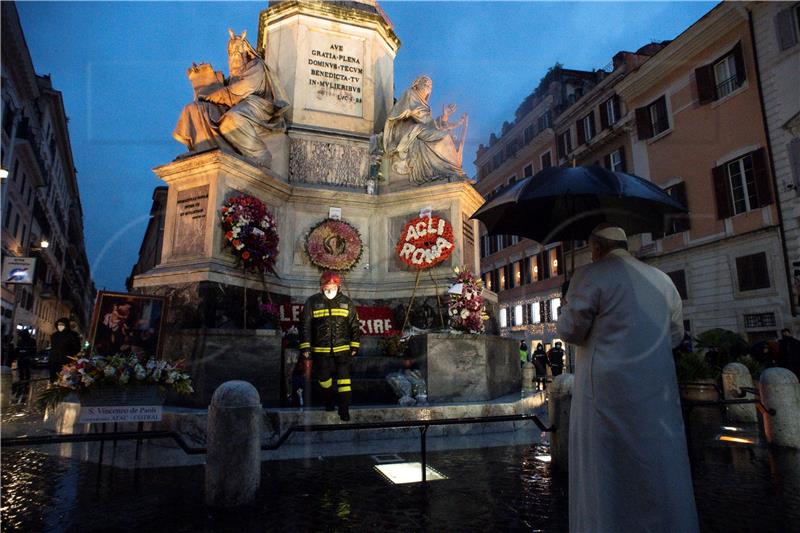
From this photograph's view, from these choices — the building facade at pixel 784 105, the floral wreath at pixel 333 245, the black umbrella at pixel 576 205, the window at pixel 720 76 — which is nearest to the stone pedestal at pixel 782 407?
the black umbrella at pixel 576 205

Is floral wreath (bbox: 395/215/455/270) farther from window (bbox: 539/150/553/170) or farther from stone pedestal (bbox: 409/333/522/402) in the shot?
window (bbox: 539/150/553/170)

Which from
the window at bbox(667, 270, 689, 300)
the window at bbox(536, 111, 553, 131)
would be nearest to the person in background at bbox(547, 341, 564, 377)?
the window at bbox(667, 270, 689, 300)

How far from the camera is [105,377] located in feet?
17.1

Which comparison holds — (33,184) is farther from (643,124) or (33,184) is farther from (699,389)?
(699,389)

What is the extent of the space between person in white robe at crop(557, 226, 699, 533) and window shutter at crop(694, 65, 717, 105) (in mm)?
25075

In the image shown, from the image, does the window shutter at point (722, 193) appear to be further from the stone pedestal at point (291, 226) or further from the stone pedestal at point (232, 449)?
the stone pedestal at point (232, 449)

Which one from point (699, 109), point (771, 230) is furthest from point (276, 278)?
point (699, 109)

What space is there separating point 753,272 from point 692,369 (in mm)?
12266

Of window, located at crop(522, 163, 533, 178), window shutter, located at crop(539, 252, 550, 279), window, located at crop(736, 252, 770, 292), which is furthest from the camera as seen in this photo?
window, located at crop(522, 163, 533, 178)

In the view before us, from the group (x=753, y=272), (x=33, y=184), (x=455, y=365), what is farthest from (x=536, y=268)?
(x=33, y=184)

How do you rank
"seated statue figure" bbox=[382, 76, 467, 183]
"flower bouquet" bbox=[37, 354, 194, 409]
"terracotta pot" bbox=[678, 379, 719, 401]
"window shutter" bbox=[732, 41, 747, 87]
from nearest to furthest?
"flower bouquet" bbox=[37, 354, 194, 409], "seated statue figure" bbox=[382, 76, 467, 183], "terracotta pot" bbox=[678, 379, 719, 401], "window shutter" bbox=[732, 41, 747, 87]

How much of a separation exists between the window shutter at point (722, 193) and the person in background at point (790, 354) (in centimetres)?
994

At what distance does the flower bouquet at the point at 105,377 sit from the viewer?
517cm

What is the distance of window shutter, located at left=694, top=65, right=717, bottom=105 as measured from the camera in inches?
914
